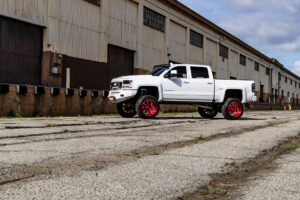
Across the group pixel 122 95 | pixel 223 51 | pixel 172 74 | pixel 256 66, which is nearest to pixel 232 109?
pixel 172 74

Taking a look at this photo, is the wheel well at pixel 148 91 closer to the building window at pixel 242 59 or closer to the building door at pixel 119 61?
the building door at pixel 119 61

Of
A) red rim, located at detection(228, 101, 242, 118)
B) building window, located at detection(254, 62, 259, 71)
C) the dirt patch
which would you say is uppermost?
building window, located at detection(254, 62, 259, 71)

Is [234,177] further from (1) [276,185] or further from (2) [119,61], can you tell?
(2) [119,61]

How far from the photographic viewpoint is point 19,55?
1500cm

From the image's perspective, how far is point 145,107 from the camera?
12133 mm

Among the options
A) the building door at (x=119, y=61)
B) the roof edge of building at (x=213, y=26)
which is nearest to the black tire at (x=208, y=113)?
the building door at (x=119, y=61)

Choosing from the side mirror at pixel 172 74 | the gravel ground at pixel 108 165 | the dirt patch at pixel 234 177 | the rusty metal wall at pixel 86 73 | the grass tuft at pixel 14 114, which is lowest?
the dirt patch at pixel 234 177

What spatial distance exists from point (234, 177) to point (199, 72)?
9917mm

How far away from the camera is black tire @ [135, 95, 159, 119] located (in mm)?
11930

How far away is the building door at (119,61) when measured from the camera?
20500 mm

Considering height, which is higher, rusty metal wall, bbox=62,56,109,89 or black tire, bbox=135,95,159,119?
rusty metal wall, bbox=62,56,109,89

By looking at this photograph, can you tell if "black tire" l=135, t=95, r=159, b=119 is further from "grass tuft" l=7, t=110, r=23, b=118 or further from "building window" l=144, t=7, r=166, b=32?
"building window" l=144, t=7, r=166, b=32

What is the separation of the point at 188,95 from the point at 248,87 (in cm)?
265

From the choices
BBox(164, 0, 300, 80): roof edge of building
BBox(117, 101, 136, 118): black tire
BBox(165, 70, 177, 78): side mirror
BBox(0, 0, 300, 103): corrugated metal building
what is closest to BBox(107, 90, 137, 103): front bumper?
BBox(117, 101, 136, 118): black tire
